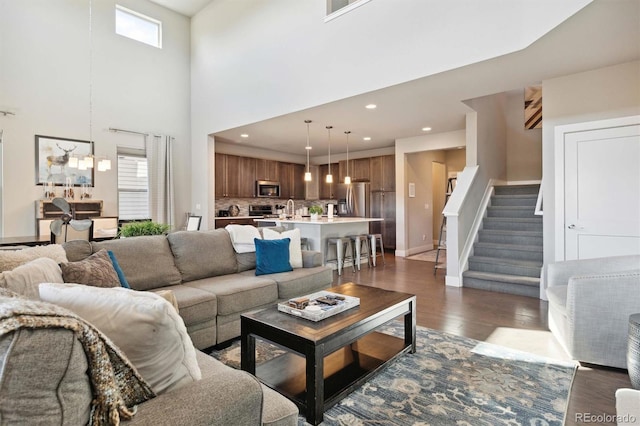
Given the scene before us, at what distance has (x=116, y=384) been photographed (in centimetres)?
Answer: 87

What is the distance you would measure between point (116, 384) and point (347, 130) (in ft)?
20.4

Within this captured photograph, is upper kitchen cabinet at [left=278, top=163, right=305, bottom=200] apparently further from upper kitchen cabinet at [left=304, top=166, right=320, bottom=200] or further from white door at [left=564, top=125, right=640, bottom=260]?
white door at [left=564, top=125, right=640, bottom=260]

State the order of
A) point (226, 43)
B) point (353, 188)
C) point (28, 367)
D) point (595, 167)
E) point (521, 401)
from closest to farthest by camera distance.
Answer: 1. point (28, 367)
2. point (521, 401)
3. point (595, 167)
4. point (226, 43)
5. point (353, 188)

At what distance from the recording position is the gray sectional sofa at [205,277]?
2.56m

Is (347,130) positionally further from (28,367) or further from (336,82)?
(28,367)

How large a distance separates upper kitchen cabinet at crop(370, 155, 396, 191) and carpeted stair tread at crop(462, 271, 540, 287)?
12.2 feet

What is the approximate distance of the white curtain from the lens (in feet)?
21.9

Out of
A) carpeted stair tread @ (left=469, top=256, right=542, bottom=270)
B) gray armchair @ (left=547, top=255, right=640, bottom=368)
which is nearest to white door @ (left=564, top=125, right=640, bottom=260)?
carpeted stair tread @ (left=469, top=256, right=542, bottom=270)

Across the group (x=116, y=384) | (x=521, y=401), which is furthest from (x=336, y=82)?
(x=116, y=384)

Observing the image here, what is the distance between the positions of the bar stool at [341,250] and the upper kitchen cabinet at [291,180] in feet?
11.6

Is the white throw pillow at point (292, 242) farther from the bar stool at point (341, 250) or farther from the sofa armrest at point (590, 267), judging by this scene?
the sofa armrest at point (590, 267)

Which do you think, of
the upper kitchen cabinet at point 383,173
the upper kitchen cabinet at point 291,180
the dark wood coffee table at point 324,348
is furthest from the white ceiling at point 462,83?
the dark wood coffee table at point 324,348

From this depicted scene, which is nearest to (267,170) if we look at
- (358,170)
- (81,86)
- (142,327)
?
(358,170)

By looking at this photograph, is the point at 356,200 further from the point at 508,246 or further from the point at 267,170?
the point at 508,246
